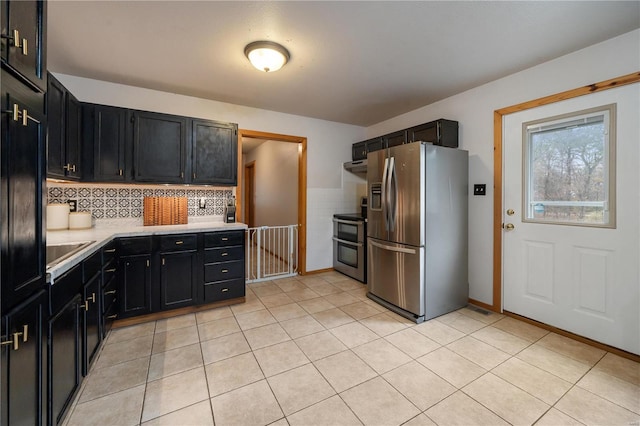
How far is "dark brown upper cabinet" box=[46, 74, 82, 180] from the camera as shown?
2027 mm

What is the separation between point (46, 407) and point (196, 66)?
2.64 m

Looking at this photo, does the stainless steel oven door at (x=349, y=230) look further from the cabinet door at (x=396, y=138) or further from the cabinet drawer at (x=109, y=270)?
the cabinet drawer at (x=109, y=270)

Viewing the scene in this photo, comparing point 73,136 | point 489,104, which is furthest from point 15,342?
point 489,104

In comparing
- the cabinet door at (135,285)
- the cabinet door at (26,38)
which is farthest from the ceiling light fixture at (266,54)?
the cabinet door at (135,285)

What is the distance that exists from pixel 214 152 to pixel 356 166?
2.14 metres

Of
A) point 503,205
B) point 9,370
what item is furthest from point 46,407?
point 503,205

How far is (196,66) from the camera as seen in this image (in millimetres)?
2541

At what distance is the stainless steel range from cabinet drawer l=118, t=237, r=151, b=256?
2.56 metres

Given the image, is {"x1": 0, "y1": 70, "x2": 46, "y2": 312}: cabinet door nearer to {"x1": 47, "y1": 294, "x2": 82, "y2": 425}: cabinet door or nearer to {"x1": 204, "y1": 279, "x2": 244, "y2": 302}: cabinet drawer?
{"x1": 47, "y1": 294, "x2": 82, "y2": 425}: cabinet door

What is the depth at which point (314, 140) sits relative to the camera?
421cm

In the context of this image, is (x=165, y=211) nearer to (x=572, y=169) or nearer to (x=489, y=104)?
(x=489, y=104)

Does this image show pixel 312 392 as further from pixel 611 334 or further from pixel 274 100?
pixel 274 100

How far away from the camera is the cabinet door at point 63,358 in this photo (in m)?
1.26

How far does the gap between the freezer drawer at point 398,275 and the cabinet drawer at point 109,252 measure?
100 inches
